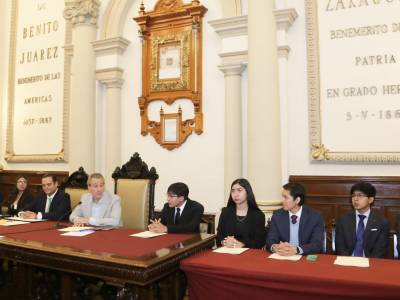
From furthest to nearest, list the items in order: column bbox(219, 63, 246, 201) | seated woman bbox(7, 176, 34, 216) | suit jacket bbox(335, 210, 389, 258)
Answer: seated woman bbox(7, 176, 34, 216)
column bbox(219, 63, 246, 201)
suit jacket bbox(335, 210, 389, 258)

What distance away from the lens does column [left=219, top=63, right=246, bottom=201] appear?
5.23 meters

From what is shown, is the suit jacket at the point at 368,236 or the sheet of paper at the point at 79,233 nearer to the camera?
the suit jacket at the point at 368,236

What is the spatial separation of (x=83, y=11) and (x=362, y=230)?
5298mm

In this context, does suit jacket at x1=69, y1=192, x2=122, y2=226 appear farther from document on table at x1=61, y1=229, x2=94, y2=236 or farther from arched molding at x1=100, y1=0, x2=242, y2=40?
arched molding at x1=100, y1=0, x2=242, y2=40

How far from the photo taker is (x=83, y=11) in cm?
636

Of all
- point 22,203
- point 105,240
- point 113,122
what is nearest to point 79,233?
point 105,240

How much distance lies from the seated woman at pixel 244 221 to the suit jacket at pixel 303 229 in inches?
8.2

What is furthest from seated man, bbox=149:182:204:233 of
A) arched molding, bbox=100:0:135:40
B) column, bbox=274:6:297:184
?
arched molding, bbox=100:0:135:40

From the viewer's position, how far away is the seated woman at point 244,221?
3.34 metres

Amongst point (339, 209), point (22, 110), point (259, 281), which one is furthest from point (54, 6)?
point (259, 281)

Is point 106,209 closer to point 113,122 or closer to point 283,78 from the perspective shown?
point 113,122

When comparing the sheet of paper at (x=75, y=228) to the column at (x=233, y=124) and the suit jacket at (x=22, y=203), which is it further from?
the column at (x=233, y=124)

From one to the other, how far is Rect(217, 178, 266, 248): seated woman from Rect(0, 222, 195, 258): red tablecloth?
0.35m

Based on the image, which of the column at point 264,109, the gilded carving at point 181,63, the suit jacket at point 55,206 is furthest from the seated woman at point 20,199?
the column at point 264,109
